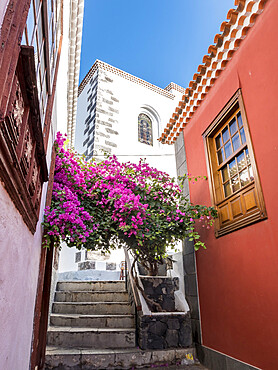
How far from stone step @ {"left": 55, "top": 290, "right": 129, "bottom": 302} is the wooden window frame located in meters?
2.66

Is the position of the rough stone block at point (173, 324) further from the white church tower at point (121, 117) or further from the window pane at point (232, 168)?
the white church tower at point (121, 117)

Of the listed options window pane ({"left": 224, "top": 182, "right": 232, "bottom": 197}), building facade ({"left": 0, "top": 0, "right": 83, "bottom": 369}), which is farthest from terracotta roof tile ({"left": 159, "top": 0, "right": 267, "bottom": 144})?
building facade ({"left": 0, "top": 0, "right": 83, "bottom": 369})

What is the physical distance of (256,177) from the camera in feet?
11.2

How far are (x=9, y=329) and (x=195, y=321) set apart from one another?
3598 mm

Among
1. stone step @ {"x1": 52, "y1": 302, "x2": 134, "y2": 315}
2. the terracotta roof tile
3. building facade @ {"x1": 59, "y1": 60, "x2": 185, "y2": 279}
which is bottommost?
stone step @ {"x1": 52, "y1": 302, "x2": 134, "y2": 315}

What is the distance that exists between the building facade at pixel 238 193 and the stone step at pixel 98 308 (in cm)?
Result: 130

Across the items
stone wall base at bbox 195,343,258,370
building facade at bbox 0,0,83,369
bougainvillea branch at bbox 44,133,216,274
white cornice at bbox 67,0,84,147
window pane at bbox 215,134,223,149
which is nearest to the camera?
building facade at bbox 0,0,83,369

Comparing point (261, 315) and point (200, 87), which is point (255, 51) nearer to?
point (200, 87)

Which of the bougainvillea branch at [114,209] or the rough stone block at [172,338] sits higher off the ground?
the bougainvillea branch at [114,209]

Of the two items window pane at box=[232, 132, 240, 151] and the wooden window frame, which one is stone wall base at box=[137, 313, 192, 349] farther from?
window pane at box=[232, 132, 240, 151]

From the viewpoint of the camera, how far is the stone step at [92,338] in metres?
4.45

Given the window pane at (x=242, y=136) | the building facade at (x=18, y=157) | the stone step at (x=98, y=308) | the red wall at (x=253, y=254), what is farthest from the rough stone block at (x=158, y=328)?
the window pane at (x=242, y=136)

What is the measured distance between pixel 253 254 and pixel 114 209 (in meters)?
2.13

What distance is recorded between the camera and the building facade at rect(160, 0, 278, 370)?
3170 mm
